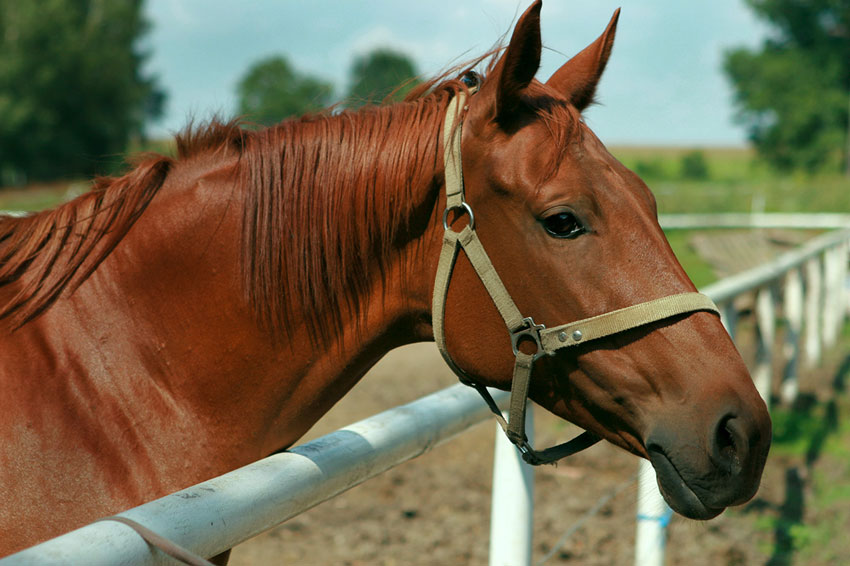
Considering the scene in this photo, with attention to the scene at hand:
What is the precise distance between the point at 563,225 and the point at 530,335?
0.91ft

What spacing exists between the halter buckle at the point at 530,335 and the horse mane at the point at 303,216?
1.24 feet

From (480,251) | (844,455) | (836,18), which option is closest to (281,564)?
(480,251)

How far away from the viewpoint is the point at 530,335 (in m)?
1.72

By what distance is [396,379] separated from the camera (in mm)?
7590

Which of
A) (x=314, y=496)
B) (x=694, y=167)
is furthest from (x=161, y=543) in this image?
(x=694, y=167)

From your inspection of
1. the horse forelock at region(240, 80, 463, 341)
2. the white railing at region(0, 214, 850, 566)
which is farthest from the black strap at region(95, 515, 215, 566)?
the horse forelock at region(240, 80, 463, 341)

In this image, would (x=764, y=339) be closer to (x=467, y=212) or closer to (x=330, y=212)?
(x=467, y=212)

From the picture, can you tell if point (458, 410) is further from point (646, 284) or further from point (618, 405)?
point (646, 284)

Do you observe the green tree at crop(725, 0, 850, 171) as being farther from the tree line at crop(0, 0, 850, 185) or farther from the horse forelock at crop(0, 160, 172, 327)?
the horse forelock at crop(0, 160, 172, 327)

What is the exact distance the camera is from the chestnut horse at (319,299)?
5.24ft

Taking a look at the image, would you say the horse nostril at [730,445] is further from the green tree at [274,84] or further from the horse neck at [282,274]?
the green tree at [274,84]

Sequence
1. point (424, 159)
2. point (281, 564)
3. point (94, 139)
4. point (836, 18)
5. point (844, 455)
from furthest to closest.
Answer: point (836, 18), point (94, 139), point (844, 455), point (281, 564), point (424, 159)

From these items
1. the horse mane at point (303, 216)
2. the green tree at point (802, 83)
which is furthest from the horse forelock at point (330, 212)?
the green tree at point (802, 83)

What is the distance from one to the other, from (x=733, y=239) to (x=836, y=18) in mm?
41103
